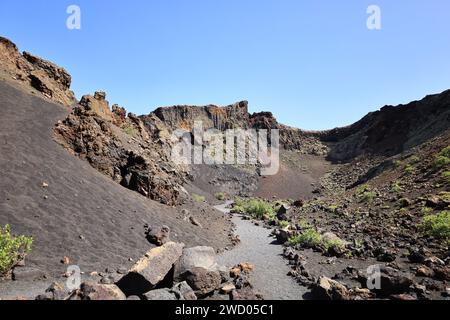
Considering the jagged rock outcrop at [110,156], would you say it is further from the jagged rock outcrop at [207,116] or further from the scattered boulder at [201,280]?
the jagged rock outcrop at [207,116]

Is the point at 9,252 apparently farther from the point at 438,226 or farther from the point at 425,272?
the point at 438,226

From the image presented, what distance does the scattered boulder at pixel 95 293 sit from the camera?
642cm

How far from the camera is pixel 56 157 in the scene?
691 inches

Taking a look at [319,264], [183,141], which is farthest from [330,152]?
[319,264]

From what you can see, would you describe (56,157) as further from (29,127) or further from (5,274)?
(5,274)

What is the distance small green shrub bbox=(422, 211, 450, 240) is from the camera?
13927mm

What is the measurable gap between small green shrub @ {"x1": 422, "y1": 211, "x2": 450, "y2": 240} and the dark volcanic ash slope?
10124 mm

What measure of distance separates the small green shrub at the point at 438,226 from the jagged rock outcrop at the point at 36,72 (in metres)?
33.6
